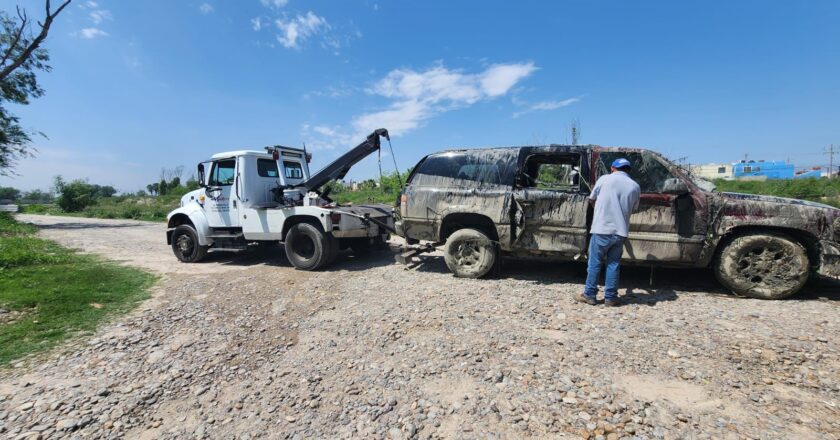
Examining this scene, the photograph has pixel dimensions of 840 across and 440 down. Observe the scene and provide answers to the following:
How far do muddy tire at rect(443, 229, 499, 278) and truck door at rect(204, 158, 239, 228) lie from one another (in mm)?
4828

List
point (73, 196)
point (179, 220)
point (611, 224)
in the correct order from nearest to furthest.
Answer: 1. point (611, 224)
2. point (179, 220)
3. point (73, 196)

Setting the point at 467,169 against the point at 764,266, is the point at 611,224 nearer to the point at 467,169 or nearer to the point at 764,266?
the point at 764,266

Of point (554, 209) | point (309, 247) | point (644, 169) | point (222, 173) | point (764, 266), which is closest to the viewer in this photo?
point (764, 266)

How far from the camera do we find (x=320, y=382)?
291 cm

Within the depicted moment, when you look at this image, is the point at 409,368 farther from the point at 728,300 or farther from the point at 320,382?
the point at 728,300

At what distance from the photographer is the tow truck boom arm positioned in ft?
23.4

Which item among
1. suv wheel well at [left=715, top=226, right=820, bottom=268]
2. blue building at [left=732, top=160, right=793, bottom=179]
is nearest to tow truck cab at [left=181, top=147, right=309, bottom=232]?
suv wheel well at [left=715, top=226, right=820, bottom=268]

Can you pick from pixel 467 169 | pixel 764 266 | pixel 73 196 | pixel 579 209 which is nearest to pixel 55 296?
pixel 467 169

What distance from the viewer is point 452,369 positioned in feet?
9.79

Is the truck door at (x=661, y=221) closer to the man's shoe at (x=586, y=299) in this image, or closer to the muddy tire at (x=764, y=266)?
the muddy tire at (x=764, y=266)

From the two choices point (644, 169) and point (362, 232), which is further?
point (362, 232)

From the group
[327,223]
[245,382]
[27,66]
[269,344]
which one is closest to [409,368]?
[245,382]

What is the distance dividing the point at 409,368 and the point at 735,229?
4521 mm

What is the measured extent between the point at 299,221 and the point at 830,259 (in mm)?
7792
